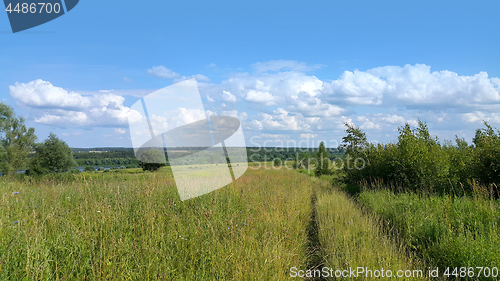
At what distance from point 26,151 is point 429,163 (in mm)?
48139

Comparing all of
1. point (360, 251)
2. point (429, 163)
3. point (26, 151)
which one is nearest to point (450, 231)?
point (360, 251)

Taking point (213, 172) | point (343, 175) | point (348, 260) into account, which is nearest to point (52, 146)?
point (213, 172)

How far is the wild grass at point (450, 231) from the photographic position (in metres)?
4.80

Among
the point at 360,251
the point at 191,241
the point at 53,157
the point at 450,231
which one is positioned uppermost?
the point at 53,157

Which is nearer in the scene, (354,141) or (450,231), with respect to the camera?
(450,231)

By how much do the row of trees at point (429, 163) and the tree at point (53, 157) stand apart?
34.0m

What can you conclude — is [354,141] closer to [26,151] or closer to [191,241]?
[191,241]

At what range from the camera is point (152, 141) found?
15.4ft

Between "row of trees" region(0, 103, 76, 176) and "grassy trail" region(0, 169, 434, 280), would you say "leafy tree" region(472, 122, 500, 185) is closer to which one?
"grassy trail" region(0, 169, 434, 280)

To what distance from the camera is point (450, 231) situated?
575 cm

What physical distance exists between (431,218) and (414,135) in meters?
9.12

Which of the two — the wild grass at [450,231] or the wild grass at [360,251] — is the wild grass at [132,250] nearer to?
A: the wild grass at [360,251]

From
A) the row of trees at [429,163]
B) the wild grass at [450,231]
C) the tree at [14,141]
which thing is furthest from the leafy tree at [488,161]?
the tree at [14,141]

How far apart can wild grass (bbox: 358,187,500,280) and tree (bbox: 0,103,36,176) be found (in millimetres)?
43329
